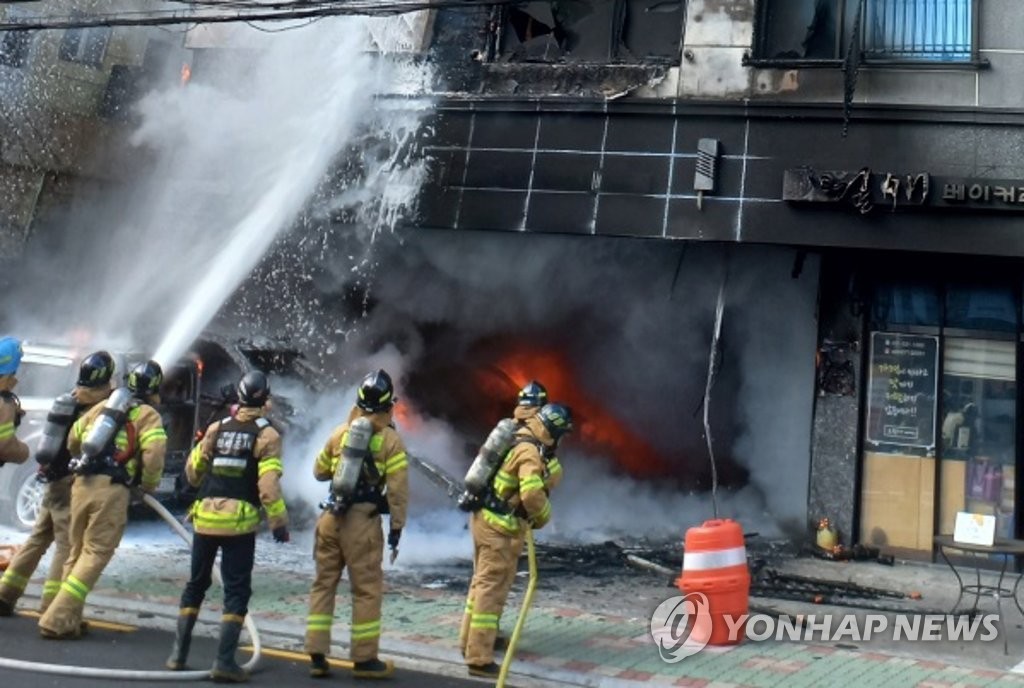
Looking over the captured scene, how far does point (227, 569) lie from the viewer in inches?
250

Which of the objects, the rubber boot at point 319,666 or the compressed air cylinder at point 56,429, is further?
the compressed air cylinder at point 56,429

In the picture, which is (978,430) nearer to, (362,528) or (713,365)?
(713,365)

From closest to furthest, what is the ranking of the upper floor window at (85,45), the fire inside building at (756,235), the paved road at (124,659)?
the paved road at (124,659), the fire inside building at (756,235), the upper floor window at (85,45)

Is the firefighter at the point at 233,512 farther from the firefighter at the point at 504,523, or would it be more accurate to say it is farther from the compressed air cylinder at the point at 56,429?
the compressed air cylinder at the point at 56,429

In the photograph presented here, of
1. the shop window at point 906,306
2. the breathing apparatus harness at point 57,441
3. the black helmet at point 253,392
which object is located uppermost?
the shop window at point 906,306

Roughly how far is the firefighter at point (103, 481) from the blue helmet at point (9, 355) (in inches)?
37.4

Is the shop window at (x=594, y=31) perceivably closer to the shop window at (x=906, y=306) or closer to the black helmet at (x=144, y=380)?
the shop window at (x=906, y=306)

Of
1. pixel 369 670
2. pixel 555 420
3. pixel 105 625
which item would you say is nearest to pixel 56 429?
pixel 105 625

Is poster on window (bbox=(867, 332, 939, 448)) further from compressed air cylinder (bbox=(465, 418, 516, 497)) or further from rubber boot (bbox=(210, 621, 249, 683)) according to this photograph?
rubber boot (bbox=(210, 621, 249, 683))

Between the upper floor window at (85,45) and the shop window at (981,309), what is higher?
the upper floor window at (85,45)

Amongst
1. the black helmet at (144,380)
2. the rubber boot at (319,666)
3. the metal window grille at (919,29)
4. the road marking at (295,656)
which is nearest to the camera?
the rubber boot at (319,666)

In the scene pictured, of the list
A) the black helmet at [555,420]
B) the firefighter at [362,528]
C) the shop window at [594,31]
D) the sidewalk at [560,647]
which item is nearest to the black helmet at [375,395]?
the firefighter at [362,528]

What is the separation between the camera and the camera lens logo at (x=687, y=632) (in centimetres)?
721

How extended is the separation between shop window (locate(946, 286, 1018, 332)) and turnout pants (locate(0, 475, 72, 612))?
8.69 meters
